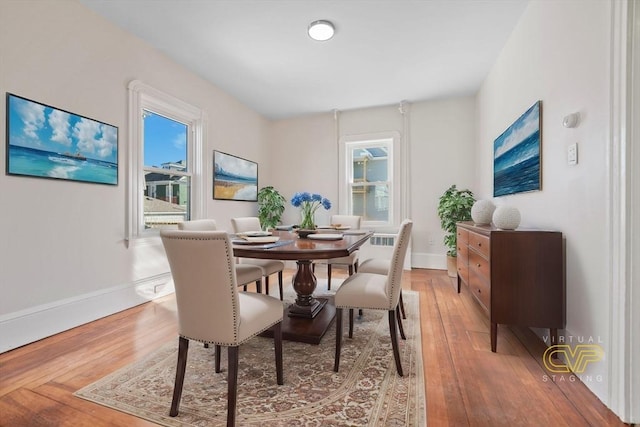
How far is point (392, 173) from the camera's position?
4.89 meters

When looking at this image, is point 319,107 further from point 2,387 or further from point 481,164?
point 2,387

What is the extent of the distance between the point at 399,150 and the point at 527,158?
254cm

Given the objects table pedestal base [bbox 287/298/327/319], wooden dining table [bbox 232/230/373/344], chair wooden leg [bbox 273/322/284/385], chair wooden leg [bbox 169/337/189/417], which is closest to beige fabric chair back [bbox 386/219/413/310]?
wooden dining table [bbox 232/230/373/344]

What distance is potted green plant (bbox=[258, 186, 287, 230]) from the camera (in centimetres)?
496

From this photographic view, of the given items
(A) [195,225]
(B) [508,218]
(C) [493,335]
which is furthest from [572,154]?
(A) [195,225]

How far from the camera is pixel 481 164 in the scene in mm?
3982

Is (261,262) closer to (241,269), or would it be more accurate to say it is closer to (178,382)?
(241,269)

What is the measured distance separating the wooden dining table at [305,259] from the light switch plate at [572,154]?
1414 millimetres

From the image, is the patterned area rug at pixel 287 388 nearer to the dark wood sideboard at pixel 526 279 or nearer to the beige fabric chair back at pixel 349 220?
the dark wood sideboard at pixel 526 279

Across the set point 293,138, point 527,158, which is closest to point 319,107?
point 293,138

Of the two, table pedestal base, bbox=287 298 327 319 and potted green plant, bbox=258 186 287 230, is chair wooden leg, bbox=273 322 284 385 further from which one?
potted green plant, bbox=258 186 287 230

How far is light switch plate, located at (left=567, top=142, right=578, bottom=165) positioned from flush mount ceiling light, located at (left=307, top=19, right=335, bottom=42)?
2214 mm

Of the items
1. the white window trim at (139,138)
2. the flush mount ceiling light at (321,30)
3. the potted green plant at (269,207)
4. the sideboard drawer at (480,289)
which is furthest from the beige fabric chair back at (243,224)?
the sideboard drawer at (480,289)

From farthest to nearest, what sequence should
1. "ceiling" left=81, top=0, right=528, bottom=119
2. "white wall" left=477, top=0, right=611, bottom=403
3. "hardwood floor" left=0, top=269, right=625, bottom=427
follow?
"ceiling" left=81, top=0, right=528, bottom=119, "white wall" left=477, top=0, right=611, bottom=403, "hardwood floor" left=0, top=269, right=625, bottom=427
